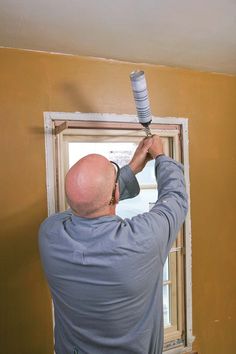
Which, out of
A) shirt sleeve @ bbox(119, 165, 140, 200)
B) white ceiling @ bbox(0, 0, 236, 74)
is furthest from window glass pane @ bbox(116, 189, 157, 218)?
white ceiling @ bbox(0, 0, 236, 74)

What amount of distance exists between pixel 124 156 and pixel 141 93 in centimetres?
72

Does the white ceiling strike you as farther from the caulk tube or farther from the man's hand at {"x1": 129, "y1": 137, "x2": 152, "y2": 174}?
the man's hand at {"x1": 129, "y1": 137, "x2": 152, "y2": 174}

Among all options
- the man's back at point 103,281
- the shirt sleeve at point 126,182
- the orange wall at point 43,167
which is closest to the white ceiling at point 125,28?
the orange wall at point 43,167

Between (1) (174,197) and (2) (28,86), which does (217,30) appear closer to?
(1) (174,197)

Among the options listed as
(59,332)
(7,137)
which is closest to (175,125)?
(7,137)

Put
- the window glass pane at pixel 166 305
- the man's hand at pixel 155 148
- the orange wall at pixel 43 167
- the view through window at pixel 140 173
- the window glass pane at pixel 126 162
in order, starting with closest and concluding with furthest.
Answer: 1. the man's hand at pixel 155 148
2. the orange wall at pixel 43 167
3. the view through window at pixel 140 173
4. the window glass pane at pixel 126 162
5. the window glass pane at pixel 166 305

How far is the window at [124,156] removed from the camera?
5.17 feet

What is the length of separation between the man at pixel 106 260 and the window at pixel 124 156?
0.53 meters

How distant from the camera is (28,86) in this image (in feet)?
4.95

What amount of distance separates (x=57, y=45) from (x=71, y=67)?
156 millimetres

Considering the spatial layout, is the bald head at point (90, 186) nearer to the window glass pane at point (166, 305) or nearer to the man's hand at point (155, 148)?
the man's hand at point (155, 148)

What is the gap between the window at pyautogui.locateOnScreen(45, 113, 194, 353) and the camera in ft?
5.17

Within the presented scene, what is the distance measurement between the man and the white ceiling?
0.59m

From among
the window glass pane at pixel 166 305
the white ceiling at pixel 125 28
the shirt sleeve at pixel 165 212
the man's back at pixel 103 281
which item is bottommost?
the window glass pane at pixel 166 305
